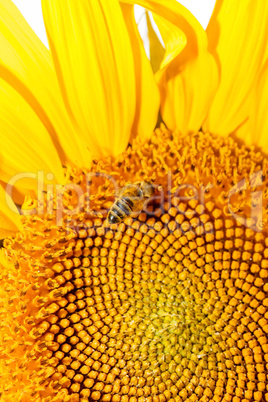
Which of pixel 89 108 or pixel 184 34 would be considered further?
pixel 89 108

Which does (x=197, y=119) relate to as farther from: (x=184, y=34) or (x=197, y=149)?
(x=184, y=34)

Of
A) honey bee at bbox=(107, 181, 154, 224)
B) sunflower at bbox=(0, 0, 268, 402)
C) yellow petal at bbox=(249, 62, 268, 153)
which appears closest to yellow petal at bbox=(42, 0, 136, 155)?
sunflower at bbox=(0, 0, 268, 402)

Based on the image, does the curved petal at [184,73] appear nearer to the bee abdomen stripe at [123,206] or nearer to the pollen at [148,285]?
the pollen at [148,285]

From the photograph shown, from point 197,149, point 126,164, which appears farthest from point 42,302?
point 197,149

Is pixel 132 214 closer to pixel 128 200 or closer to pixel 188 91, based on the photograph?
pixel 128 200

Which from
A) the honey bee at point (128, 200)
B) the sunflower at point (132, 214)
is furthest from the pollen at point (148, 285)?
the honey bee at point (128, 200)

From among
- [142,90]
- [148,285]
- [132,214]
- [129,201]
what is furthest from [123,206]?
[142,90]
